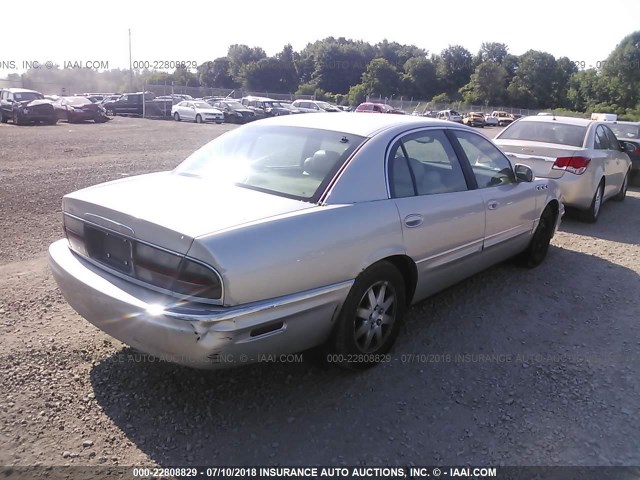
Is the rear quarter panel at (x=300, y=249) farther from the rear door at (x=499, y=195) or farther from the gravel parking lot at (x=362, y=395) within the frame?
the rear door at (x=499, y=195)

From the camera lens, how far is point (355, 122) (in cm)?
386

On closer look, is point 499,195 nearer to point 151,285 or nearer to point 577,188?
point 151,285

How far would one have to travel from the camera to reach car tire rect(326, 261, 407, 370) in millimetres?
3129

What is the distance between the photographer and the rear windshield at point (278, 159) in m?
3.31

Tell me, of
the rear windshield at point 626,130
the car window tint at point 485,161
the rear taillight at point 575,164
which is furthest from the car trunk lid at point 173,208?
the rear windshield at point 626,130

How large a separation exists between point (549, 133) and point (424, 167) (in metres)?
5.05

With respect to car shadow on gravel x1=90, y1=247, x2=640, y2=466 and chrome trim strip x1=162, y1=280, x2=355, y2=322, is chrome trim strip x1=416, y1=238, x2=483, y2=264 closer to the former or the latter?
car shadow on gravel x1=90, y1=247, x2=640, y2=466

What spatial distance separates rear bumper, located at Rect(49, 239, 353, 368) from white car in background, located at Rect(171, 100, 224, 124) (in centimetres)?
2950

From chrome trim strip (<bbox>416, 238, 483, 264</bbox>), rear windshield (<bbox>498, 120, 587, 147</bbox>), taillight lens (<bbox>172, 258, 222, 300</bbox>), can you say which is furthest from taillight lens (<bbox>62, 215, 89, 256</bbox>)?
rear windshield (<bbox>498, 120, 587, 147</bbox>)

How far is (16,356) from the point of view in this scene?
11.0ft

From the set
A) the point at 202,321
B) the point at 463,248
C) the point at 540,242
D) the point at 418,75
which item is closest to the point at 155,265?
the point at 202,321

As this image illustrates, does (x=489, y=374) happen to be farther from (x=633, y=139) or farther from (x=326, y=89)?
→ (x=326, y=89)

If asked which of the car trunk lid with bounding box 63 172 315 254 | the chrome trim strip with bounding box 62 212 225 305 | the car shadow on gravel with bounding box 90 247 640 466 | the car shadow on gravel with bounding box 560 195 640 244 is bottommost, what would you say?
the car shadow on gravel with bounding box 90 247 640 466

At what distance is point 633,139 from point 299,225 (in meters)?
12.1
